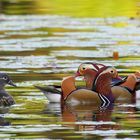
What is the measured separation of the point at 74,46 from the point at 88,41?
97 centimetres

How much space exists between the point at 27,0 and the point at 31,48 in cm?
1291

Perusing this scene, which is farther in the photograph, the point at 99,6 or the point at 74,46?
the point at 99,6

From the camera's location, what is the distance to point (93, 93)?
15211 mm

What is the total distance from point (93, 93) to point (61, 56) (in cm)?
540

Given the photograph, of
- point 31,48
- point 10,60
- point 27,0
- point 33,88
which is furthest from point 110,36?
point 27,0

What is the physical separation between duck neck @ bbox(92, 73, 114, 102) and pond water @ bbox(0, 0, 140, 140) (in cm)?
31

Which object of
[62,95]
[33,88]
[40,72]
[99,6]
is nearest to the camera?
[62,95]

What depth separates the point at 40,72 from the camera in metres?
18.2

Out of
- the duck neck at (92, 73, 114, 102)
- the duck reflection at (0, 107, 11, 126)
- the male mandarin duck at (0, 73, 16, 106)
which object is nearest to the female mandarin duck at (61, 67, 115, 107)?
the duck neck at (92, 73, 114, 102)

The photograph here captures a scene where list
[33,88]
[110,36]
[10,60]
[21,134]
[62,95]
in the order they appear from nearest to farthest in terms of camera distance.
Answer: [21,134]
[62,95]
[33,88]
[10,60]
[110,36]

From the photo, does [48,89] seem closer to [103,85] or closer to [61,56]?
[103,85]

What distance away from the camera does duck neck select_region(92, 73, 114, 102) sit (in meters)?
15.3

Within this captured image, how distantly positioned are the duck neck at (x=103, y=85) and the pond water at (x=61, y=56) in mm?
314

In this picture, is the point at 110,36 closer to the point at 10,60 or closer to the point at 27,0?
the point at 10,60
